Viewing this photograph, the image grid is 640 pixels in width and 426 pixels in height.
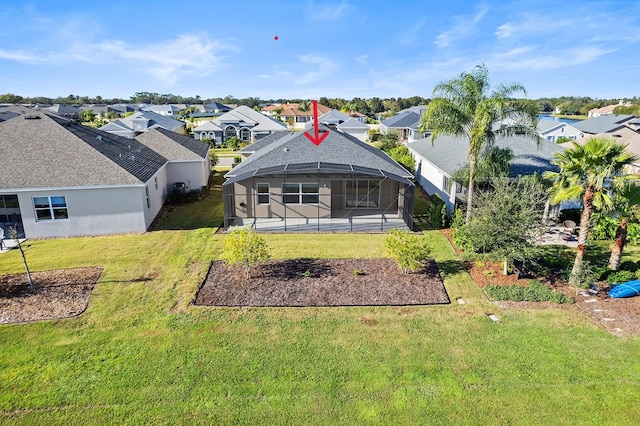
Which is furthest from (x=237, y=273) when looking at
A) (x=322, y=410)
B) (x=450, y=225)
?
(x=450, y=225)

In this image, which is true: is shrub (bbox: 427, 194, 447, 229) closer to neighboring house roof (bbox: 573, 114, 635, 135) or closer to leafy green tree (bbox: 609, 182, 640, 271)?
leafy green tree (bbox: 609, 182, 640, 271)

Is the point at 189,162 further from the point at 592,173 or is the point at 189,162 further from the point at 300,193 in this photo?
the point at 592,173

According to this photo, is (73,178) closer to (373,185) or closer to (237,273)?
(237,273)

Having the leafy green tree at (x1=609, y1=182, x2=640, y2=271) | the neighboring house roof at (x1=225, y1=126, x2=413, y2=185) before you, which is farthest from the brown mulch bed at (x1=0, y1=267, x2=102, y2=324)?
the leafy green tree at (x1=609, y1=182, x2=640, y2=271)

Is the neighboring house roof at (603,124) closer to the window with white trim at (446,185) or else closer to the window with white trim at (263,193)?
the window with white trim at (446,185)

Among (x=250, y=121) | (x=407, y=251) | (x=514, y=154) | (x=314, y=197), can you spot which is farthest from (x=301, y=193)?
(x=250, y=121)

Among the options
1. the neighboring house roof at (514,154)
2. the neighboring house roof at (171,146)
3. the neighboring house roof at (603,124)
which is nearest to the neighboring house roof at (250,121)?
the neighboring house roof at (171,146)
